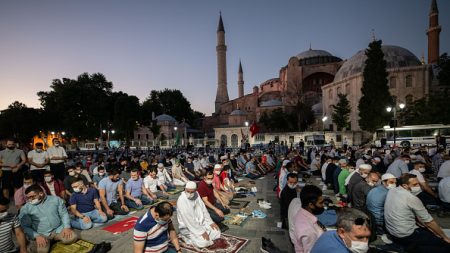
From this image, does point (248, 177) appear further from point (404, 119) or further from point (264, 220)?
point (404, 119)

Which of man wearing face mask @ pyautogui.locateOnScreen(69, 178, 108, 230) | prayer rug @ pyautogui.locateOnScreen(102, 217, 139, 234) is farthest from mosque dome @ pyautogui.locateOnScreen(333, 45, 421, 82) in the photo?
man wearing face mask @ pyautogui.locateOnScreen(69, 178, 108, 230)

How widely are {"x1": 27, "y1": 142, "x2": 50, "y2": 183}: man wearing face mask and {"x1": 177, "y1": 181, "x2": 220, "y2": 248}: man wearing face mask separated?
6119 mm

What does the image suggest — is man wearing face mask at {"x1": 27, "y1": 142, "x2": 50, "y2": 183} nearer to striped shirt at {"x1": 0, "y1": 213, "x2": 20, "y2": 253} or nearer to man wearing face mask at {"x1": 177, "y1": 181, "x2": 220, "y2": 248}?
striped shirt at {"x1": 0, "y1": 213, "x2": 20, "y2": 253}

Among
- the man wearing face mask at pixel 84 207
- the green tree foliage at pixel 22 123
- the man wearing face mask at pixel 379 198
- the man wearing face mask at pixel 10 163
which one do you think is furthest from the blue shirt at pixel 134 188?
the green tree foliage at pixel 22 123

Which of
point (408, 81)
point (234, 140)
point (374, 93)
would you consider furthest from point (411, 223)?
point (234, 140)

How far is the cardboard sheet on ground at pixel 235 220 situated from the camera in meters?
6.11

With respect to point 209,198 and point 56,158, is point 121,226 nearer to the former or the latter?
point 209,198

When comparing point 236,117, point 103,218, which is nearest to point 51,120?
point 236,117

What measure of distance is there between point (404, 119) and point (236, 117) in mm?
28693

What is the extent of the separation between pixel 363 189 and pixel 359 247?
3.64 meters

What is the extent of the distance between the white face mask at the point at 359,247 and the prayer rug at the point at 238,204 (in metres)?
5.42

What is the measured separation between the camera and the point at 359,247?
7.78 ft

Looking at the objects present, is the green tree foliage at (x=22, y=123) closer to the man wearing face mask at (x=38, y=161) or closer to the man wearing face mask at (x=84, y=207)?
the man wearing face mask at (x=38, y=161)

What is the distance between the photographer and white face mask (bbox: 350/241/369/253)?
2.36m
